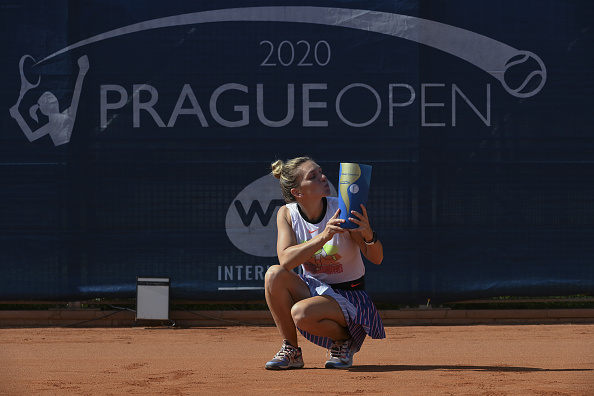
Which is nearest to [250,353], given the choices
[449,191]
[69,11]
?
[449,191]

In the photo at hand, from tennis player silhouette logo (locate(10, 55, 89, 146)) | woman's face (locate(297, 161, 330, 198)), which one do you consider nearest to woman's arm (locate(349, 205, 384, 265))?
woman's face (locate(297, 161, 330, 198))

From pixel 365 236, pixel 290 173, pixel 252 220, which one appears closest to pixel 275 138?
pixel 252 220

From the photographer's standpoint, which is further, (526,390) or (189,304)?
(189,304)

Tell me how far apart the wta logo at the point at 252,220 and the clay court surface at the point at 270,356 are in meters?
0.60

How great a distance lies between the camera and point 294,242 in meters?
3.84

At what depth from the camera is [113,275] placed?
589cm

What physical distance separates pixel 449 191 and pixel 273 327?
62.8 inches

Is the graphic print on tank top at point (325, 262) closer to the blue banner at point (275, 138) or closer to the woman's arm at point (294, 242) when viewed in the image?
the woman's arm at point (294, 242)

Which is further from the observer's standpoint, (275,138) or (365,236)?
(275,138)

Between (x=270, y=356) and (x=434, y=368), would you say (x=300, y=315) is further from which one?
(x=270, y=356)

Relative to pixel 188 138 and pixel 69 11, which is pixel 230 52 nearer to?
pixel 188 138

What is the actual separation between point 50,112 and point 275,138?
5.27ft

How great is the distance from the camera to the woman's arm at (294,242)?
3588 millimetres

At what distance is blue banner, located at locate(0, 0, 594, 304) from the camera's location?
5.88 metres
